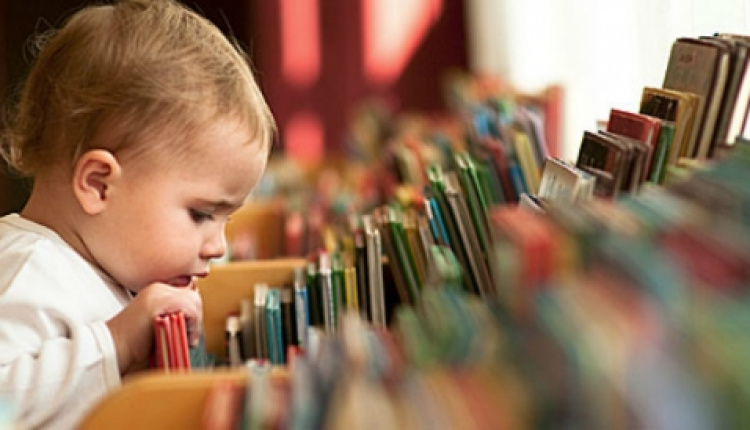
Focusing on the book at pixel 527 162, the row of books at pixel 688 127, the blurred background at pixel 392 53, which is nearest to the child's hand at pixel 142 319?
the row of books at pixel 688 127

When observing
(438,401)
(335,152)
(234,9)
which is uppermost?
(438,401)

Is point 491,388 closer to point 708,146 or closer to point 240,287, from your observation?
point 708,146

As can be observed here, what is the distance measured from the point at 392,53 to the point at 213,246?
8.51ft

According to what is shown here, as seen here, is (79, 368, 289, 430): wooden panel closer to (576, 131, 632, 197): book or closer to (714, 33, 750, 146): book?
(576, 131, 632, 197): book

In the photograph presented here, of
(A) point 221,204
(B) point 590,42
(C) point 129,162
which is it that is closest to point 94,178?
(C) point 129,162

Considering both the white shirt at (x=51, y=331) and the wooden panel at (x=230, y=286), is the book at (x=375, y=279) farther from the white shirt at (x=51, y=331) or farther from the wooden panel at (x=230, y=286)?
the white shirt at (x=51, y=331)

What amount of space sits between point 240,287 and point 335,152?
2.41 metres

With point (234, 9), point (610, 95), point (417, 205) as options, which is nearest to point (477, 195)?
point (417, 205)

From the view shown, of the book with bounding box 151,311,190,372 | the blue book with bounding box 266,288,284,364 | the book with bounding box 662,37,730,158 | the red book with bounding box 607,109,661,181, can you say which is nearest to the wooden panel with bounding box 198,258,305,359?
the blue book with bounding box 266,288,284,364

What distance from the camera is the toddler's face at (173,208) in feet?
4.92

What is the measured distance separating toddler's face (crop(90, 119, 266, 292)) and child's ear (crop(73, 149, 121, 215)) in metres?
0.01

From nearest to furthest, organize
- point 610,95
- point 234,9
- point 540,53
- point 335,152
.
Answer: point 610,95
point 540,53
point 335,152
point 234,9

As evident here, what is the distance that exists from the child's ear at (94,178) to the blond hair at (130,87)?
2cm

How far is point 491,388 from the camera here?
87cm
